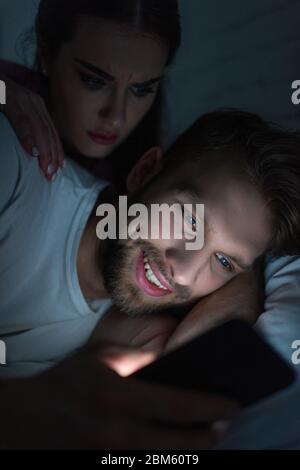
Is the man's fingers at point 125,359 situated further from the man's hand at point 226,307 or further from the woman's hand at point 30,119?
the woman's hand at point 30,119

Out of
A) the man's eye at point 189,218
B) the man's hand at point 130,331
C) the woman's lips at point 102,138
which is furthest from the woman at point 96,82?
the man's hand at point 130,331

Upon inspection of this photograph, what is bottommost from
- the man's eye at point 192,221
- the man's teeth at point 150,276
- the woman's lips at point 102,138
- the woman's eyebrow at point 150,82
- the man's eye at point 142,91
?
the man's teeth at point 150,276

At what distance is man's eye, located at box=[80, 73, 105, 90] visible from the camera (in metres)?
0.87

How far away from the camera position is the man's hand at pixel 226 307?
3.01ft

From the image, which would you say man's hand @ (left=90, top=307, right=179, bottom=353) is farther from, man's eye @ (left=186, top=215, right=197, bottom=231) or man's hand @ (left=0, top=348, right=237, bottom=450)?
man's eye @ (left=186, top=215, right=197, bottom=231)

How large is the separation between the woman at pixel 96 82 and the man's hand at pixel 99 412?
1.02ft

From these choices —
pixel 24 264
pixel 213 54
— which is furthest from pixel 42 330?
pixel 213 54

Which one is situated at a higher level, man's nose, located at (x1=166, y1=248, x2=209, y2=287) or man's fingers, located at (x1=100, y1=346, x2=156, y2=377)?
man's nose, located at (x1=166, y1=248, x2=209, y2=287)

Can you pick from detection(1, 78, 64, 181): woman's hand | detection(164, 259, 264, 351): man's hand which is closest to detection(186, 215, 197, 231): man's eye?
detection(164, 259, 264, 351): man's hand

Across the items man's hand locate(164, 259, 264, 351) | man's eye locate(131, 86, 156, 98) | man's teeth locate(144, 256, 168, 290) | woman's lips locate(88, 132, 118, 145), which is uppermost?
man's eye locate(131, 86, 156, 98)

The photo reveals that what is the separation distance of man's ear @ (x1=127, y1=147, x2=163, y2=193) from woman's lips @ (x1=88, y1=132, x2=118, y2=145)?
52 mm

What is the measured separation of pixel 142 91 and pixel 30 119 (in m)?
0.17

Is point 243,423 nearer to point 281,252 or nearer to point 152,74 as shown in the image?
point 281,252

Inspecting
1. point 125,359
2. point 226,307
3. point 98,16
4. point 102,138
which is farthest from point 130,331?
point 98,16
